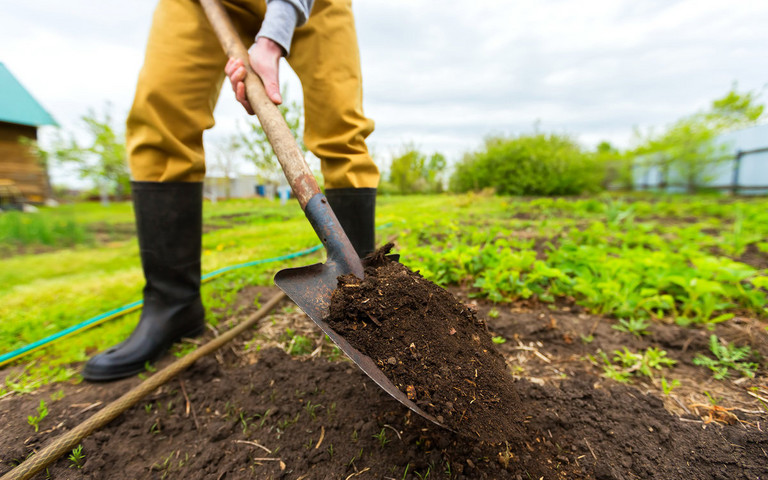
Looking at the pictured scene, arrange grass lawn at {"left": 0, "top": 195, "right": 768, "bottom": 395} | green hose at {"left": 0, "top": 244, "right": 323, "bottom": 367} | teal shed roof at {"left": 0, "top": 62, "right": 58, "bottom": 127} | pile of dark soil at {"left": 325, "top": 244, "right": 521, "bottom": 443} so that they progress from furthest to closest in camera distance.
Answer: teal shed roof at {"left": 0, "top": 62, "right": 58, "bottom": 127} → grass lawn at {"left": 0, "top": 195, "right": 768, "bottom": 395} → green hose at {"left": 0, "top": 244, "right": 323, "bottom": 367} → pile of dark soil at {"left": 325, "top": 244, "right": 521, "bottom": 443}

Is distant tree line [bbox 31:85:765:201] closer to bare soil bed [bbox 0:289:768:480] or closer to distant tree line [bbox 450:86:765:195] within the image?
distant tree line [bbox 450:86:765:195]

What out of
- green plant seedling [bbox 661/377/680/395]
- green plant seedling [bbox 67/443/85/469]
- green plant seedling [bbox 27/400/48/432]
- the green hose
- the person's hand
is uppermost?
the person's hand

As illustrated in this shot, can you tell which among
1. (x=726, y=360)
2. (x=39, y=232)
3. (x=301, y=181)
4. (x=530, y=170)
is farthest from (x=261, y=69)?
(x=530, y=170)

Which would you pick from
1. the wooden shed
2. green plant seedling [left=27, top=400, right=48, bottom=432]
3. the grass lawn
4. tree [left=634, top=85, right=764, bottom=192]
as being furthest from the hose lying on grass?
tree [left=634, top=85, right=764, bottom=192]


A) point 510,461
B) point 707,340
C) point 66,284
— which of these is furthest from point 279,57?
point 66,284

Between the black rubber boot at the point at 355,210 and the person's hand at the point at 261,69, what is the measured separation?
486 mm

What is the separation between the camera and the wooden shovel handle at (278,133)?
3.91 ft

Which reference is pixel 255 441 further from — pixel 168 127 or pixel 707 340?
pixel 707 340

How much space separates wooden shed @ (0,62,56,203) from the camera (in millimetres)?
8391

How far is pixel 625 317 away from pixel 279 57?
204 centimetres

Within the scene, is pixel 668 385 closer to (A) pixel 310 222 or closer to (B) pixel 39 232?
(A) pixel 310 222

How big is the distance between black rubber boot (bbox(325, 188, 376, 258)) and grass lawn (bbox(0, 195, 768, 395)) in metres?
0.48

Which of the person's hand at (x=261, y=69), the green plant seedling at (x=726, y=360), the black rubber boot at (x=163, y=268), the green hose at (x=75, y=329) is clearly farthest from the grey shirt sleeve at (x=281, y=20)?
the green plant seedling at (x=726, y=360)

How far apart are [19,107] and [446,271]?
38.0 feet
